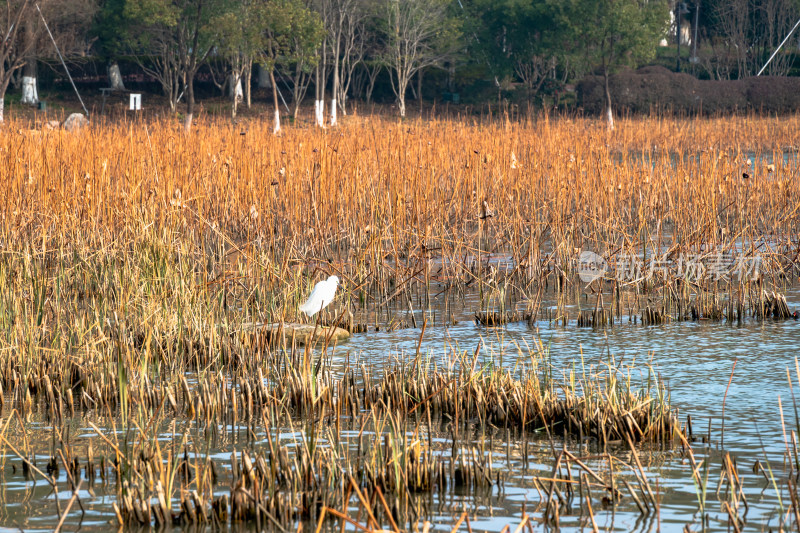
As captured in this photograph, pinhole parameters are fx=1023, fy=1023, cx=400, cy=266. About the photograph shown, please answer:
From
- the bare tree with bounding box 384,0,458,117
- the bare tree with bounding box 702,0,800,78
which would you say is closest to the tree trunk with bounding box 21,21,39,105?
the bare tree with bounding box 384,0,458,117

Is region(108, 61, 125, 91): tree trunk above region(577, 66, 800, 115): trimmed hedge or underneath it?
above

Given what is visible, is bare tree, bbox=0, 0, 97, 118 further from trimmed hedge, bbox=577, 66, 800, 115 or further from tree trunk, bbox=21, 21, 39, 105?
trimmed hedge, bbox=577, 66, 800, 115

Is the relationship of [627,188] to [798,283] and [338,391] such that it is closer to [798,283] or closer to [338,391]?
[798,283]

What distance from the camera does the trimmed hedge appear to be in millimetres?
28703

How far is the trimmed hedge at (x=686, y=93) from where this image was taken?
94.2 feet

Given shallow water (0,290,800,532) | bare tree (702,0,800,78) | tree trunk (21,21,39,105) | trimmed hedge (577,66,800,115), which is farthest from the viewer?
bare tree (702,0,800,78)

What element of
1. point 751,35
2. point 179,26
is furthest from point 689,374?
point 751,35

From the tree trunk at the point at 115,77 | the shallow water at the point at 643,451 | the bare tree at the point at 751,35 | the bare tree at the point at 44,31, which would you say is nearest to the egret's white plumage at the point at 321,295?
the shallow water at the point at 643,451

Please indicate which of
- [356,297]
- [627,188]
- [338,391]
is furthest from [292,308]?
[627,188]

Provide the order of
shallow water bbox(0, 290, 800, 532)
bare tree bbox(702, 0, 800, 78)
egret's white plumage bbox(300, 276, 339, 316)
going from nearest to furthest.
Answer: shallow water bbox(0, 290, 800, 532) < egret's white plumage bbox(300, 276, 339, 316) < bare tree bbox(702, 0, 800, 78)

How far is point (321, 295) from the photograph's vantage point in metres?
5.29

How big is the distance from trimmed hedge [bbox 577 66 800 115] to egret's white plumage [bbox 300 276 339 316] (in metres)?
24.3

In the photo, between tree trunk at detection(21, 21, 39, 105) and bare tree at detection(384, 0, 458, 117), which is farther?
→ bare tree at detection(384, 0, 458, 117)

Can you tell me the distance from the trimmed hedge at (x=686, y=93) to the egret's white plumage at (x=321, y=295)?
24.3 m
